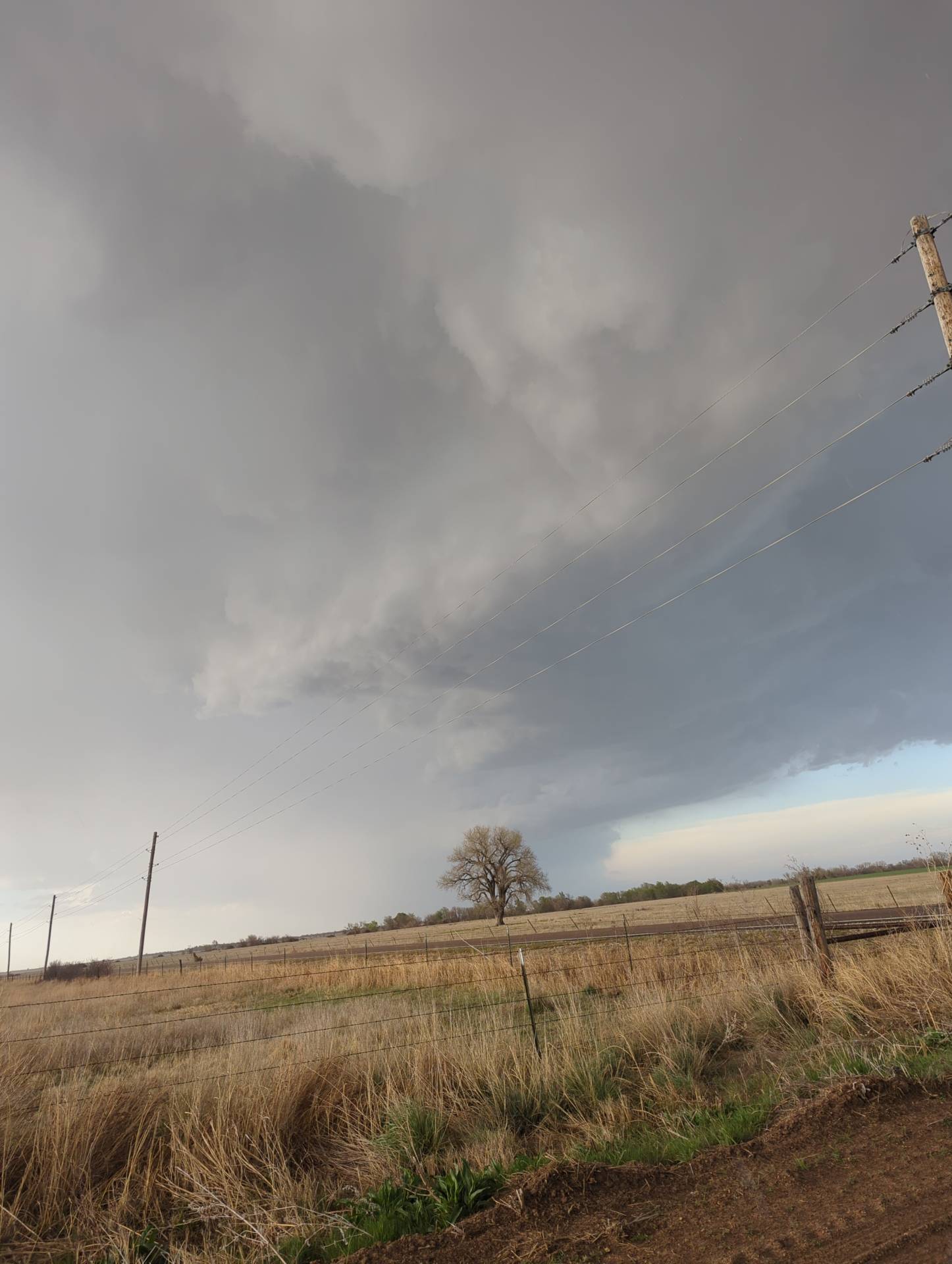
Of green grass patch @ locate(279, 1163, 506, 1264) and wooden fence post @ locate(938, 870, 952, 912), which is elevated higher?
wooden fence post @ locate(938, 870, 952, 912)

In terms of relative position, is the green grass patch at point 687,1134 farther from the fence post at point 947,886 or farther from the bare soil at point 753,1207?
the fence post at point 947,886

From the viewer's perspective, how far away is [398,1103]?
6.42 metres

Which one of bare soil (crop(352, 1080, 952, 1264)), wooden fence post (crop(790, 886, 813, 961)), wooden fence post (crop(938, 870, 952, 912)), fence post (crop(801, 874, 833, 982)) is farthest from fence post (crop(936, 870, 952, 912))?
bare soil (crop(352, 1080, 952, 1264))

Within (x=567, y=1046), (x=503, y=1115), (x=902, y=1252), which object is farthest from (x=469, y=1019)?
(x=902, y=1252)

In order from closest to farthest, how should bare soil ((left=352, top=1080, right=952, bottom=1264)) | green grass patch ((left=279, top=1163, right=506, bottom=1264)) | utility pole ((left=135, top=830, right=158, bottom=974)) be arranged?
1. bare soil ((left=352, top=1080, right=952, bottom=1264))
2. green grass patch ((left=279, top=1163, right=506, bottom=1264))
3. utility pole ((left=135, top=830, right=158, bottom=974))

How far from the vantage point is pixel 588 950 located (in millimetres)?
19312

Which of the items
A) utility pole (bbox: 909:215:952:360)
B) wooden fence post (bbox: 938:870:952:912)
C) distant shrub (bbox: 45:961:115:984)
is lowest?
distant shrub (bbox: 45:961:115:984)

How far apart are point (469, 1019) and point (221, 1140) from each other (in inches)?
172

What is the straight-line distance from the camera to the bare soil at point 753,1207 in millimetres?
3596

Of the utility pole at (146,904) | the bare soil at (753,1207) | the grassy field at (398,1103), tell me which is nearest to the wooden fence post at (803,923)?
the grassy field at (398,1103)

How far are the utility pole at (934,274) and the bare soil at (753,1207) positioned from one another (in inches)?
398

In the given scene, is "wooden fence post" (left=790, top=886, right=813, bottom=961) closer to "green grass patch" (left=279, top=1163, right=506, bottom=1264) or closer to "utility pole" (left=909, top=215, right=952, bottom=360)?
"green grass patch" (left=279, top=1163, right=506, bottom=1264)

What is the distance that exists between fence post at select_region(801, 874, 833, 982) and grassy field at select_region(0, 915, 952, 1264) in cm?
29

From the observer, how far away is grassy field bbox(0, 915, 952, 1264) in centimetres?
488
